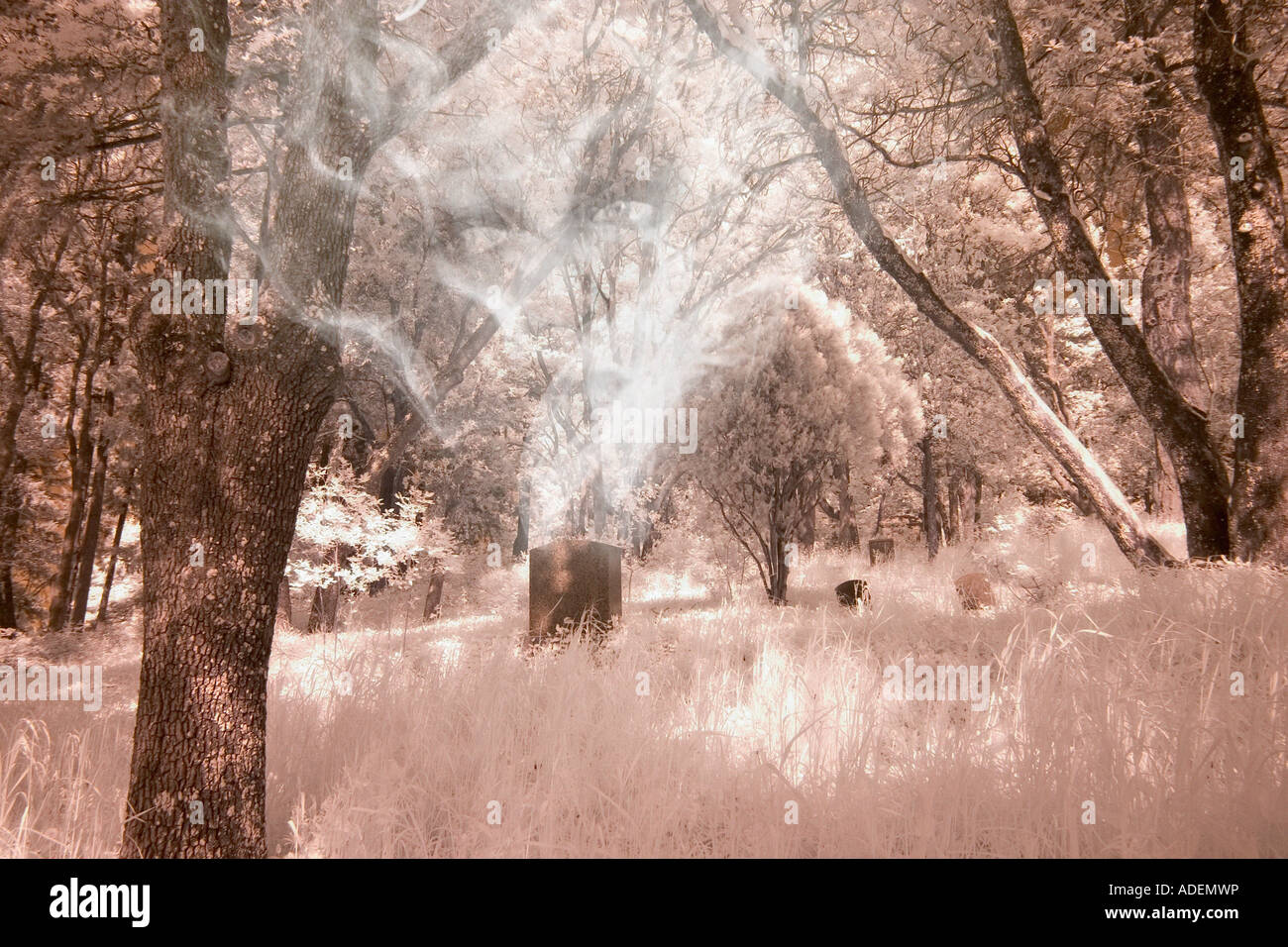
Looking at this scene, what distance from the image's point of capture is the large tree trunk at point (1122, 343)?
629 centimetres

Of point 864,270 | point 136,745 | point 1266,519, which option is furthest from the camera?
point 864,270

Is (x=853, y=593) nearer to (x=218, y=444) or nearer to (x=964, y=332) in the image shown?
(x=964, y=332)

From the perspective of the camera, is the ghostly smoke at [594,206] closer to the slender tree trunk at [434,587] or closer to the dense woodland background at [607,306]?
the dense woodland background at [607,306]

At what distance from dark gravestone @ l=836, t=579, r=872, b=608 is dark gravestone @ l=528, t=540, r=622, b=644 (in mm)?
3143

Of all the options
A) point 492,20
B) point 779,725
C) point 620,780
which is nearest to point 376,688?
point 620,780

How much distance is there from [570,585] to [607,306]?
11.7 metres

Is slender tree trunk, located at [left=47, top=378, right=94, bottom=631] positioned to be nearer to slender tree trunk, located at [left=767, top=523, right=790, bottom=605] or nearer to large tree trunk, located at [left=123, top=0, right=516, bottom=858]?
large tree trunk, located at [left=123, top=0, right=516, bottom=858]

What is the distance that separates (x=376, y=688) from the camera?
5.23 m

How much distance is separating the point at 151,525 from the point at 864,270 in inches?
740

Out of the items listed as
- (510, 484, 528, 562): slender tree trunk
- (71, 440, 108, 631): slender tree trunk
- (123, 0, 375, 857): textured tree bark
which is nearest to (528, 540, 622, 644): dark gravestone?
(123, 0, 375, 857): textured tree bark

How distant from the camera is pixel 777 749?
13.5 ft

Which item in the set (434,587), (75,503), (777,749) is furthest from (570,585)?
(75,503)

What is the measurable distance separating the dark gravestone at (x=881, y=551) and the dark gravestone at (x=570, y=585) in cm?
784
